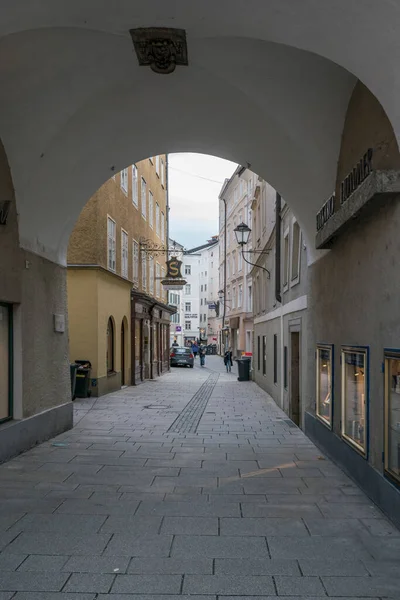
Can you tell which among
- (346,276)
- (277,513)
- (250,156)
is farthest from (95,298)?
(277,513)

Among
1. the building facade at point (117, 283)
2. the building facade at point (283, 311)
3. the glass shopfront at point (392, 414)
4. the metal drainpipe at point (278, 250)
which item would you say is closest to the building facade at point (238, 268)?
the building facade at point (117, 283)

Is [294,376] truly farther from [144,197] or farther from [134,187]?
[144,197]

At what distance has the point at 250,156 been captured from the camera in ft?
34.9

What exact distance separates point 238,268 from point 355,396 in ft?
118

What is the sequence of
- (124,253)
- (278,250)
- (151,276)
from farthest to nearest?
(151,276), (124,253), (278,250)

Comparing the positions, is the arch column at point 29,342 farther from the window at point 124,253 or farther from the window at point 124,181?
the window at point 124,181

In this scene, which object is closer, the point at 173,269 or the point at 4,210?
the point at 4,210

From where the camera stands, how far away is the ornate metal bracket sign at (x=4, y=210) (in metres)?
7.77

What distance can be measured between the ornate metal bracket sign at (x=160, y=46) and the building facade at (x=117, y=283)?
10191mm

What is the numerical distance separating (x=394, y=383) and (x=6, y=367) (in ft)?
18.8

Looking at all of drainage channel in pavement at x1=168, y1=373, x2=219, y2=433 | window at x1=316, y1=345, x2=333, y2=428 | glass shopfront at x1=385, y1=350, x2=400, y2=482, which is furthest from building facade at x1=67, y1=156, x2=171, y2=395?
glass shopfront at x1=385, y1=350, x2=400, y2=482

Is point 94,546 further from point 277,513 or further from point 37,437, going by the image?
point 37,437

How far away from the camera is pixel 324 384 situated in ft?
29.5

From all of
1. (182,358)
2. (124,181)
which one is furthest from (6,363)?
(182,358)
